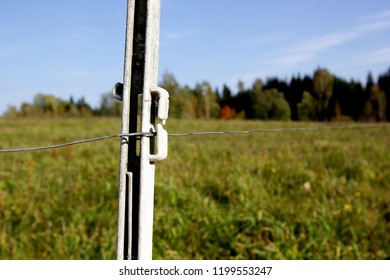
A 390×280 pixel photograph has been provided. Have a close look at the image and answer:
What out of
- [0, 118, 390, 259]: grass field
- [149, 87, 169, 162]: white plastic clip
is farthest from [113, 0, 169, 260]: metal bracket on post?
[0, 118, 390, 259]: grass field

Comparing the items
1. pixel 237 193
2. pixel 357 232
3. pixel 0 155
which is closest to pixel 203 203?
pixel 237 193

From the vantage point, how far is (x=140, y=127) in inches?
34.5

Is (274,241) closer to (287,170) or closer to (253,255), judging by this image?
A: (253,255)

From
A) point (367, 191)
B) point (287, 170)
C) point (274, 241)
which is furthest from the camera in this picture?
point (287, 170)

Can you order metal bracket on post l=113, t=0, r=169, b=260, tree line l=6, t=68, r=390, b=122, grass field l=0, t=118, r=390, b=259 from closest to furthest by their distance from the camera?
metal bracket on post l=113, t=0, r=169, b=260
grass field l=0, t=118, r=390, b=259
tree line l=6, t=68, r=390, b=122

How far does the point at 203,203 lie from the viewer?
2902mm

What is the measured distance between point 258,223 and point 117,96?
201cm

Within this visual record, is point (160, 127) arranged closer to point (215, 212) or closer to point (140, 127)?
point (140, 127)

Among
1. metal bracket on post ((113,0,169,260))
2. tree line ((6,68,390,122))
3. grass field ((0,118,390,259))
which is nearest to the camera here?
metal bracket on post ((113,0,169,260))

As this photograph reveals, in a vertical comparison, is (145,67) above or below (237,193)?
above

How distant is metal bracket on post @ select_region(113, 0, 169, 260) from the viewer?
860mm

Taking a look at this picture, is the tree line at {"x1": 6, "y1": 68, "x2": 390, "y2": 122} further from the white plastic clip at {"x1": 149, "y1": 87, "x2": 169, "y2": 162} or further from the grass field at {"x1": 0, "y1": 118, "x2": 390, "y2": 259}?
the white plastic clip at {"x1": 149, "y1": 87, "x2": 169, "y2": 162}

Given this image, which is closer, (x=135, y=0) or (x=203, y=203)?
(x=135, y=0)
